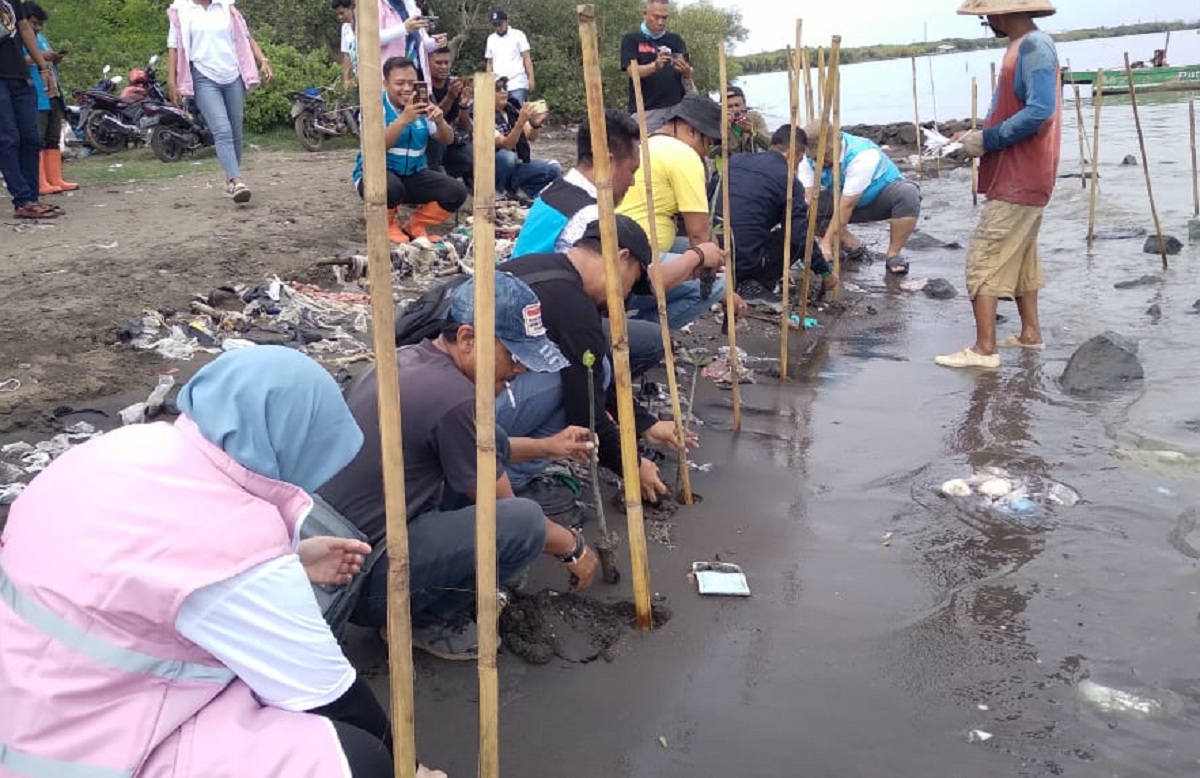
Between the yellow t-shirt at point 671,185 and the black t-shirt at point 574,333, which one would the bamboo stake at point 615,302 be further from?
the yellow t-shirt at point 671,185

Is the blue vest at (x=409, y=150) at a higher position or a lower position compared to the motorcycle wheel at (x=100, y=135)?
lower

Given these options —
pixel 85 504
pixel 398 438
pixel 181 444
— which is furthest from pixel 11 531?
pixel 398 438

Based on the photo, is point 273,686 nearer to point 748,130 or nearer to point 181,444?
point 181,444

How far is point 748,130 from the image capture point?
28.2 ft

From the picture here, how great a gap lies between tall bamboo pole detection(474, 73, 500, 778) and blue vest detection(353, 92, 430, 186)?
201 inches

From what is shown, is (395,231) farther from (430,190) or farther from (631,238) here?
(631,238)

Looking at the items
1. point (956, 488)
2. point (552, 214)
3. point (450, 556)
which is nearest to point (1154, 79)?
point (956, 488)

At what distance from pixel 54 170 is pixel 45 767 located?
9.06 metres

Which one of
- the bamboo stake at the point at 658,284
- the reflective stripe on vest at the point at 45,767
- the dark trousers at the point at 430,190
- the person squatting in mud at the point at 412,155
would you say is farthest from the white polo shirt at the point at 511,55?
the reflective stripe on vest at the point at 45,767

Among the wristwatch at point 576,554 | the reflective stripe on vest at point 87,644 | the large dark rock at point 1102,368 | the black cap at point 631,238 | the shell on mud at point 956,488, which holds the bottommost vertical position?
the shell on mud at point 956,488

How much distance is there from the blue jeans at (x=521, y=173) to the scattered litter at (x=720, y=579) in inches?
228

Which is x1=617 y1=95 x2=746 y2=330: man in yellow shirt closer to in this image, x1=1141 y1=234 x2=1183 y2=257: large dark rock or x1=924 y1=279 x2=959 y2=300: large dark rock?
x1=924 y1=279 x2=959 y2=300: large dark rock

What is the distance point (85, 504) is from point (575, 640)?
67.2 inches

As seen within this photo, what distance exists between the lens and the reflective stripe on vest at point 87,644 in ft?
5.25
